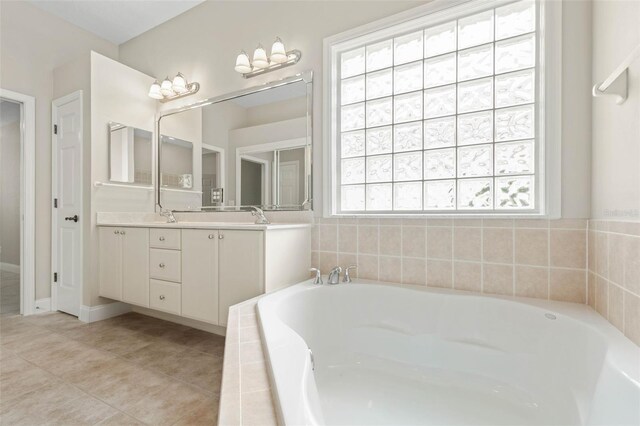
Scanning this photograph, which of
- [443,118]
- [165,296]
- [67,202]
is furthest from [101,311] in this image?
[443,118]

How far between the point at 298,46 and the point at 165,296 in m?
2.05

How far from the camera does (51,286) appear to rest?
2.89m

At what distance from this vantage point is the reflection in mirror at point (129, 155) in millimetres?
2719

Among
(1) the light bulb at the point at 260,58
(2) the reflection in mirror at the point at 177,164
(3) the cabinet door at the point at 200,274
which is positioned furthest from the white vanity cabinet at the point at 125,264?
(1) the light bulb at the point at 260,58

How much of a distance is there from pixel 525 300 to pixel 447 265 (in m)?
0.39

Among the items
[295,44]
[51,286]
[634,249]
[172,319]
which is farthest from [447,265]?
[51,286]

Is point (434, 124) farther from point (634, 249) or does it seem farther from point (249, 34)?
point (249, 34)

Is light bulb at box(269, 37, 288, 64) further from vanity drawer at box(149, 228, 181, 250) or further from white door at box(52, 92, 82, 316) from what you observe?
white door at box(52, 92, 82, 316)

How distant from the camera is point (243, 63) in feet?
7.74

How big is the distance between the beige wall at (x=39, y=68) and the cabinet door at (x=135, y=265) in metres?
1.04

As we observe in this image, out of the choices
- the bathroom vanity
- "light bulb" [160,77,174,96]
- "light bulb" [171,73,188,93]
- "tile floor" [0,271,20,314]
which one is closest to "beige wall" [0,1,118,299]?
"tile floor" [0,271,20,314]

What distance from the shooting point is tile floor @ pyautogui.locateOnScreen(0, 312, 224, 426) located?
1.36 m

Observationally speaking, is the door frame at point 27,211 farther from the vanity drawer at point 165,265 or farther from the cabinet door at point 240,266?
the cabinet door at point 240,266

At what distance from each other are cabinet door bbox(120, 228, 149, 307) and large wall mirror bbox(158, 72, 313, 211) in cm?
51
